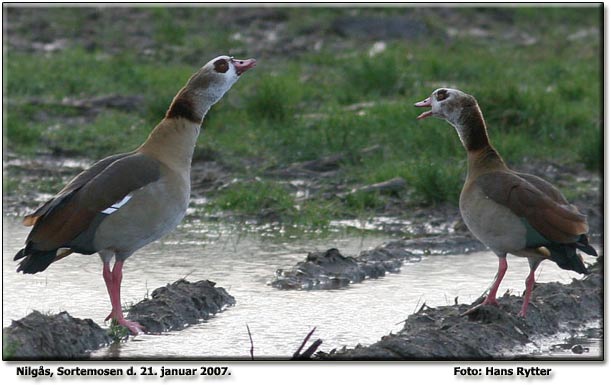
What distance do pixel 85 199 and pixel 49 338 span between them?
84 cm

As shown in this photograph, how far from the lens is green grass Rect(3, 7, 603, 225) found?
38.8 feet

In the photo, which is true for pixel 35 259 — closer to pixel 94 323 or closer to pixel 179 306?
pixel 94 323

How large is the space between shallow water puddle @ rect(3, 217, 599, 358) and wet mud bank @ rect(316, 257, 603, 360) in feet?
0.77

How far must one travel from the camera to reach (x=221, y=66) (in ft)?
25.1

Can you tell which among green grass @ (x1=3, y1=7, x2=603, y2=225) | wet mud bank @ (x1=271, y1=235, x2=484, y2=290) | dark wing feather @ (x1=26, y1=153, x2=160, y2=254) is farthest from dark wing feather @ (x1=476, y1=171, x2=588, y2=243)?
green grass @ (x1=3, y1=7, x2=603, y2=225)

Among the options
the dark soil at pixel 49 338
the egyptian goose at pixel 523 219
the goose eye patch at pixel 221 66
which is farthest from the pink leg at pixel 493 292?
the dark soil at pixel 49 338

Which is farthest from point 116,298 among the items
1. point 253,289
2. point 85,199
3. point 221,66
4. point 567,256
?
point 567,256

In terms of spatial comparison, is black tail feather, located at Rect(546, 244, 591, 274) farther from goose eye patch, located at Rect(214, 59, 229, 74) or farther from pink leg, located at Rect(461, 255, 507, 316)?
goose eye patch, located at Rect(214, 59, 229, 74)

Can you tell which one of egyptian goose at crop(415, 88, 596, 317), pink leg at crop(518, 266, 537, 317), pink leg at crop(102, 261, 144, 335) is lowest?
pink leg at crop(518, 266, 537, 317)

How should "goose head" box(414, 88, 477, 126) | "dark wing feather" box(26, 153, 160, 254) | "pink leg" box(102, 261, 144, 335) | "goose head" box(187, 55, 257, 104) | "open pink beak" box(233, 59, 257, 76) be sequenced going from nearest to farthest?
"dark wing feather" box(26, 153, 160, 254), "pink leg" box(102, 261, 144, 335), "goose head" box(187, 55, 257, 104), "open pink beak" box(233, 59, 257, 76), "goose head" box(414, 88, 477, 126)

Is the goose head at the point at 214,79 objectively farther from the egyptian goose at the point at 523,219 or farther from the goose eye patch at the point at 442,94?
the egyptian goose at the point at 523,219

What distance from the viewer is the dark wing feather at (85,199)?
22.5ft

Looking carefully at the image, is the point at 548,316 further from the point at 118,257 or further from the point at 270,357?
the point at 118,257

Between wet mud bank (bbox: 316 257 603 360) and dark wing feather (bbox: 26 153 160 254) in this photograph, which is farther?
dark wing feather (bbox: 26 153 160 254)
